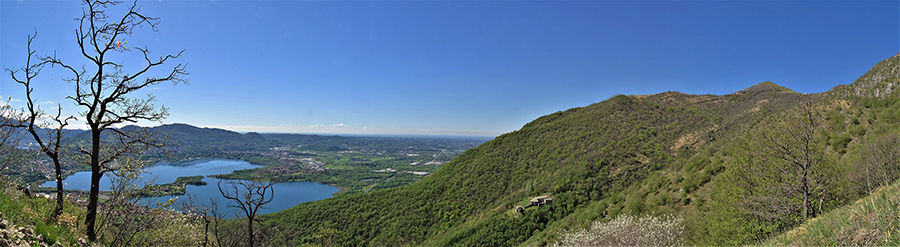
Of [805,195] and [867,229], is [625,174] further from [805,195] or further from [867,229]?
[867,229]

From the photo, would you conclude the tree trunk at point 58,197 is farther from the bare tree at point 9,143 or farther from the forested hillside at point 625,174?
the forested hillside at point 625,174

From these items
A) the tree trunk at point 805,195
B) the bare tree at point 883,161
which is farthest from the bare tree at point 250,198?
the bare tree at point 883,161

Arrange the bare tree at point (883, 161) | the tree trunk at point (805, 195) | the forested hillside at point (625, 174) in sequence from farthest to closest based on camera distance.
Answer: the forested hillside at point (625, 174) < the tree trunk at point (805, 195) < the bare tree at point (883, 161)

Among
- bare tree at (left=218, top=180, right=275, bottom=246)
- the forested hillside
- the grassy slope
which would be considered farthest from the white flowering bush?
bare tree at (left=218, top=180, right=275, bottom=246)

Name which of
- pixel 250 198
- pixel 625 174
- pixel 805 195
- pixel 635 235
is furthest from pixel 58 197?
pixel 625 174

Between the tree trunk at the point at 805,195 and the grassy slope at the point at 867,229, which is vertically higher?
the grassy slope at the point at 867,229

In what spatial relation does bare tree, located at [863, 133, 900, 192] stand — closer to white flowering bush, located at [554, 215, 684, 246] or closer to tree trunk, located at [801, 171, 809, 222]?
tree trunk, located at [801, 171, 809, 222]

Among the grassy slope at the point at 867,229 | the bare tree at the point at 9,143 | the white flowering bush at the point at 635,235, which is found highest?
the bare tree at the point at 9,143

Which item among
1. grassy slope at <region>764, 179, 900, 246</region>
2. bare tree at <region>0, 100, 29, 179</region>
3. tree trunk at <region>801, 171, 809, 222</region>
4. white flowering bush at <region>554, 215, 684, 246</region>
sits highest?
bare tree at <region>0, 100, 29, 179</region>

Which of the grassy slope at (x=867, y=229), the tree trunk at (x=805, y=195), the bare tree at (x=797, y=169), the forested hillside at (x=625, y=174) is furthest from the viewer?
the forested hillside at (x=625, y=174)
